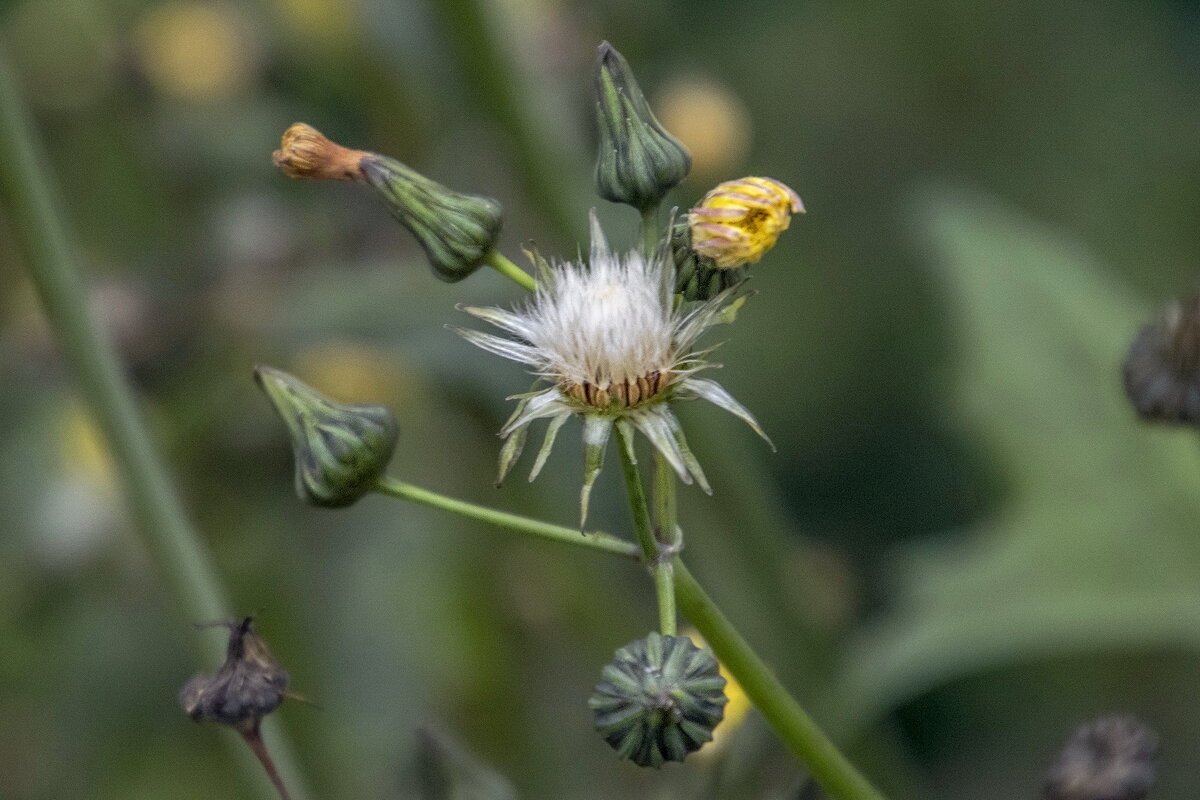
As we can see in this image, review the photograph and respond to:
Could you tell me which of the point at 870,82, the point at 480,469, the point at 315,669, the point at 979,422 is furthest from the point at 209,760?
the point at 870,82

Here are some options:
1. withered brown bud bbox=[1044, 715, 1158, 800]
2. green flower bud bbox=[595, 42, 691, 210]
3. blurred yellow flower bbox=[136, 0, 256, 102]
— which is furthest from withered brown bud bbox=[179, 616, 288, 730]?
blurred yellow flower bbox=[136, 0, 256, 102]

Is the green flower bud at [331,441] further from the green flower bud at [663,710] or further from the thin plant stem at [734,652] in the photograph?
the green flower bud at [663,710]

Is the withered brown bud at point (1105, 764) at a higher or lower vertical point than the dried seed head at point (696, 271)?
lower

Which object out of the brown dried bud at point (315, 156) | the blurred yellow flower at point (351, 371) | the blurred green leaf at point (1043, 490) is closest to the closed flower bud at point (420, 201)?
the brown dried bud at point (315, 156)

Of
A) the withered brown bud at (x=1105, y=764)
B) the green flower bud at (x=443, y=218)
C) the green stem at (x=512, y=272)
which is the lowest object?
the withered brown bud at (x=1105, y=764)

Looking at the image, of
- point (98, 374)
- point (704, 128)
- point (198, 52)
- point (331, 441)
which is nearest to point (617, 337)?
A: point (331, 441)

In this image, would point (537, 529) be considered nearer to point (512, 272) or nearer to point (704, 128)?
point (512, 272)
